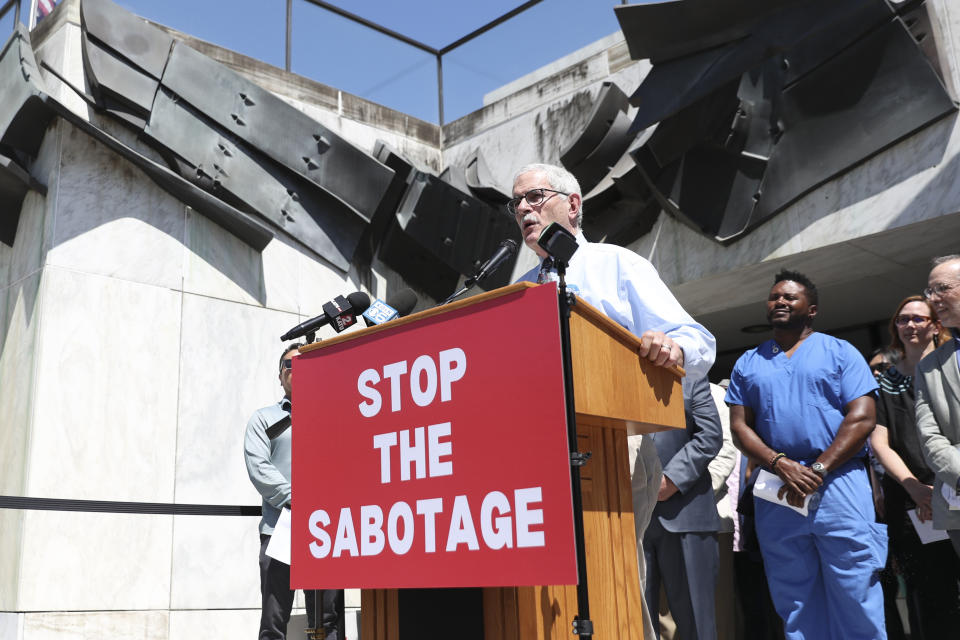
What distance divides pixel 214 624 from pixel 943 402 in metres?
4.96

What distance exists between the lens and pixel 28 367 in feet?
19.7

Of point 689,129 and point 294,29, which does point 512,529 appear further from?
point 294,29

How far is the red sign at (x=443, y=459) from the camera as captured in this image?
181 cm

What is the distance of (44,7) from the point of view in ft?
23.6

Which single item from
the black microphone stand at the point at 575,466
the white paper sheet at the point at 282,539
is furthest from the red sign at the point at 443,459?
the white paper sheet at the point at 282,539

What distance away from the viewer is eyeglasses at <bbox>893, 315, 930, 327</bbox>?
449cm

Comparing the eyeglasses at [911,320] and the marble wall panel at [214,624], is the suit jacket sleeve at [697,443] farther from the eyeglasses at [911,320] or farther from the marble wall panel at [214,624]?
the marble wall panel at [214,624]

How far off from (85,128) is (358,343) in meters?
5.00

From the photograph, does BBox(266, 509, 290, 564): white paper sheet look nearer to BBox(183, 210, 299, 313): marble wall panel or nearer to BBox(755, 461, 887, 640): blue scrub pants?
BBox(755, 461, 887, 640): blue scrub pants

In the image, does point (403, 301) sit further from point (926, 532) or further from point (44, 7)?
point (44, 7)

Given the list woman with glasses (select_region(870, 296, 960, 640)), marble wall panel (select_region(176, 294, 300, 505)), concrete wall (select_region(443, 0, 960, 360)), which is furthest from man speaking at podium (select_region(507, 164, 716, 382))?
marble wall panel (select_region(176, 294, 300, 505))

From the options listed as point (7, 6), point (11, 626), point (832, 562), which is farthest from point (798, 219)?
point (7, 6)

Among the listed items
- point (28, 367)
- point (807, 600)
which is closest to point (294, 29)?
point (28, 367)

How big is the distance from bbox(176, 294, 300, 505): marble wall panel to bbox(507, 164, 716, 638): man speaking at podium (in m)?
4.46
